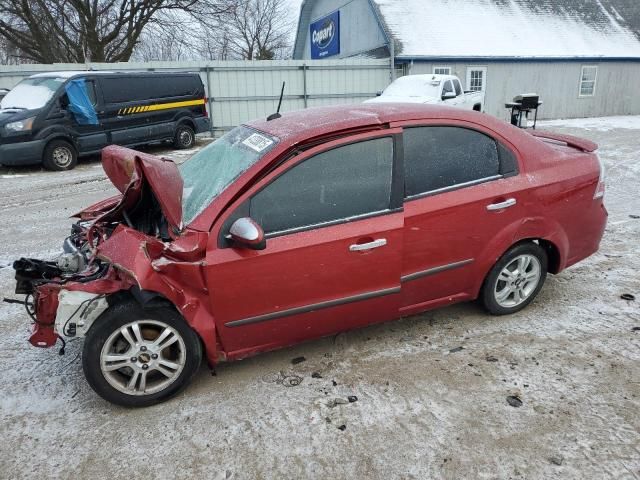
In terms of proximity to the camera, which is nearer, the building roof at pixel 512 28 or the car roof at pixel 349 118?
the car roof at pixel 349 118

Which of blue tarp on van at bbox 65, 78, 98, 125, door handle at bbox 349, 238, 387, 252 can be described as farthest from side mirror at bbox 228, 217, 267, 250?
blue tarp on van at bbox 65, 78, 98, 125

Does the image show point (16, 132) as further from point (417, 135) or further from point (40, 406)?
point (417, 135)

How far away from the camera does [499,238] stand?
3.46 meters

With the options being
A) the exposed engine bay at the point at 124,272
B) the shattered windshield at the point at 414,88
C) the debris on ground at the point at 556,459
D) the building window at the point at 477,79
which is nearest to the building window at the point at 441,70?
the building window at the point at 477,79

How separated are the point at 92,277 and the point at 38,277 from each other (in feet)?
1.18

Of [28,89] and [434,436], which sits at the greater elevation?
[28,89]

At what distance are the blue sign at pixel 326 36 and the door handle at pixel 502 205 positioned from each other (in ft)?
72.3

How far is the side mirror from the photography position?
263 centimetres

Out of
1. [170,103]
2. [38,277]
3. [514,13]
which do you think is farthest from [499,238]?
[514,13]

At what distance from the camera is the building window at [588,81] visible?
2116cm

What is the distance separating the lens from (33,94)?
10477 mm

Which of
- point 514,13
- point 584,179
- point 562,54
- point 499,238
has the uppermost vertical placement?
point 514,13

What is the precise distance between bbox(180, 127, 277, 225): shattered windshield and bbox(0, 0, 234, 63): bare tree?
840 inches

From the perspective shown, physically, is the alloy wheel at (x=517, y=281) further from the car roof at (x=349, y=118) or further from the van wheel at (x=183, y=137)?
the van wheel at (x=183, y=137)
